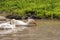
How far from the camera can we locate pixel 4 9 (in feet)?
76.8

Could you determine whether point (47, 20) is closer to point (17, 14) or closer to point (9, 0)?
point (17, 14)

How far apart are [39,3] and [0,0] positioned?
3.67 metres

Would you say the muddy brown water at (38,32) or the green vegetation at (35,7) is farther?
the green vegetation at (35,7)

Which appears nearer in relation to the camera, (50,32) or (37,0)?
(50,32)

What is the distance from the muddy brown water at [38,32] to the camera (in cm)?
1503

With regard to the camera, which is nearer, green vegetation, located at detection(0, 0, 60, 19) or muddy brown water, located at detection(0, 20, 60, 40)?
muddy brown water, located at detection(0, 20, 60, 40)

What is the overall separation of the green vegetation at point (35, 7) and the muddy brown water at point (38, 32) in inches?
80.1

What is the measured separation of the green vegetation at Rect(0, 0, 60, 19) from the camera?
20.9m

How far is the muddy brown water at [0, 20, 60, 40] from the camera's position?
15.0m

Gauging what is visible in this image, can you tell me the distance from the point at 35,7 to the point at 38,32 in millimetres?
6216

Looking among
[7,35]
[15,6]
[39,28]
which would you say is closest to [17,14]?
[15,6]

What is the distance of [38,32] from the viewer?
1627 centimetres

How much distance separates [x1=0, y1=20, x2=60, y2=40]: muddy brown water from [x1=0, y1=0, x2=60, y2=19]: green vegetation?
2.04 metres

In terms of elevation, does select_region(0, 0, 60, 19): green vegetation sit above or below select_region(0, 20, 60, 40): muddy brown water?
above
